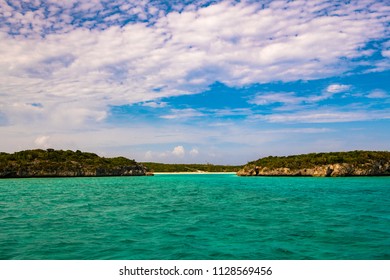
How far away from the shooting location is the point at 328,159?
532ft

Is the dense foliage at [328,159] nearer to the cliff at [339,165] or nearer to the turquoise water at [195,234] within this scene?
the cliff at [339,165]

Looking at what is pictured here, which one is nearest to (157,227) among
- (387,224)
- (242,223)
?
(242,223)

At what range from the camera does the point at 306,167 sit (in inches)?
6708

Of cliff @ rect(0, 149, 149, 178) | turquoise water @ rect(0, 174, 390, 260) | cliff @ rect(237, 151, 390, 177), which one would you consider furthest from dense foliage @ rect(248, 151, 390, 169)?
turquoise water @ rect(0, 174, 390, 260)

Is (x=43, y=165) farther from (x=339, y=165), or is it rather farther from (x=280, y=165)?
(x=339, y=165)

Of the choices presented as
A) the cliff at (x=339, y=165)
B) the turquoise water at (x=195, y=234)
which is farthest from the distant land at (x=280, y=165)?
the turquoise water at (x=195, y=234)

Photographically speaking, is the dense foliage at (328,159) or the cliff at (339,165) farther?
the dense foliage at (328,159)

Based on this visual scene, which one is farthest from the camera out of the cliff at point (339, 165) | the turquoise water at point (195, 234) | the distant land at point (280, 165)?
the distant land at point (280, 165)

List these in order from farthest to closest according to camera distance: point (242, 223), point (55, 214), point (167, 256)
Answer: point (55, 214), point (242, 223), point (167, 256)

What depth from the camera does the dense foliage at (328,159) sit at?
157m

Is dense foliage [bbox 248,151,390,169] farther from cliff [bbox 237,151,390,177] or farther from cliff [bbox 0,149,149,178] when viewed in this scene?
cliff [bbox 0,149,149,178]

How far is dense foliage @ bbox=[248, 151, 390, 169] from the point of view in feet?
514
